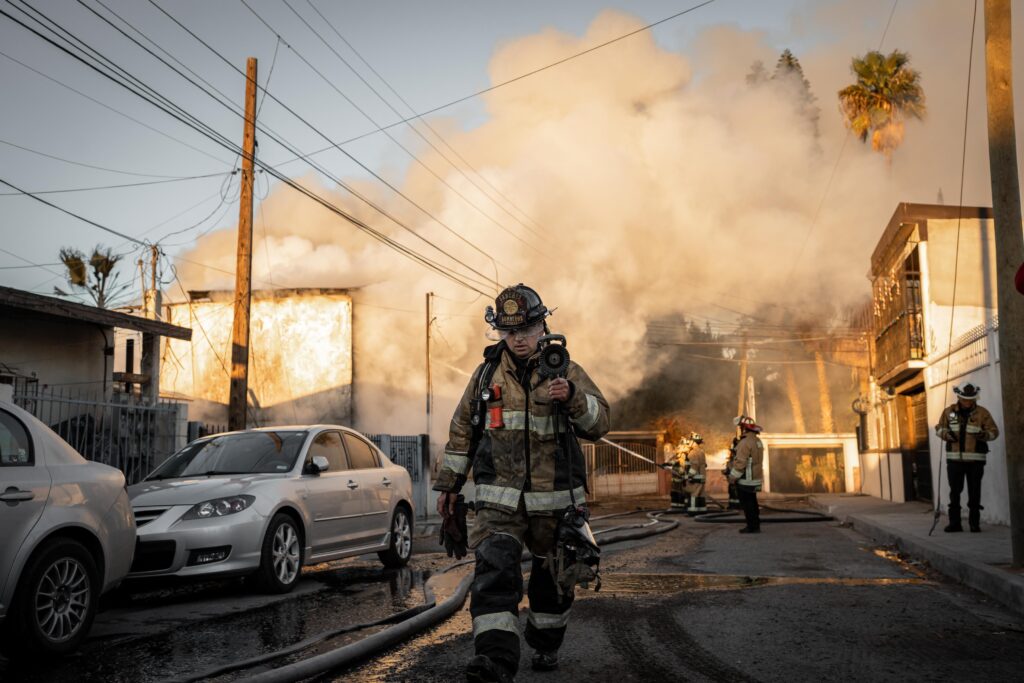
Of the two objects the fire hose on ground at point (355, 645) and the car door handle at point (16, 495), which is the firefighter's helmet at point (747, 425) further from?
the car door handle at point (16, 495)

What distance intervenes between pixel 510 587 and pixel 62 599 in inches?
109

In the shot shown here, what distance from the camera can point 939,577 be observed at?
8.57m

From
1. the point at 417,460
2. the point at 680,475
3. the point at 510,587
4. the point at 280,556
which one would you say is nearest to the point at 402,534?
the point at 280,556

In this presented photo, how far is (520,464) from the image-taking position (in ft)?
14.4

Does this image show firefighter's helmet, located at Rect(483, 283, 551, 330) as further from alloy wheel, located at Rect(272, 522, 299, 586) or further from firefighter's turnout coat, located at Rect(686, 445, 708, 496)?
firefighter's turnout coat, located at Rect(686, 445, 708, 496)

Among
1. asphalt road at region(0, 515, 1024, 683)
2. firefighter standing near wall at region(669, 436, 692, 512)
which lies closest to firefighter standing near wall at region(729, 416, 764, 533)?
asphalt road at region(0, 515, 1024, 683)

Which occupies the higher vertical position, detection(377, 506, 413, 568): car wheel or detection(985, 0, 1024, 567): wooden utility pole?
detection(985, 0, 1024, 567): wooden utility pole

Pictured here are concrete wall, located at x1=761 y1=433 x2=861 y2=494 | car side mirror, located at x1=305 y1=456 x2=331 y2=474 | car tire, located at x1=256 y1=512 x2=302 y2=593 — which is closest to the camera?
car tire, located at x1=256 y1=512 x2=302 y2=593

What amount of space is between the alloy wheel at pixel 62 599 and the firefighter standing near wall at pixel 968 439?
933 centimetres

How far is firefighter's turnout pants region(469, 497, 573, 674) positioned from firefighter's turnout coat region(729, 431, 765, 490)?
939 cm

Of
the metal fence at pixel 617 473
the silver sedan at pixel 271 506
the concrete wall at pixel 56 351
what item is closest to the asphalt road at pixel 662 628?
the silver sedan at pixel 271 506

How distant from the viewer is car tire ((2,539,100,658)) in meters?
4.94

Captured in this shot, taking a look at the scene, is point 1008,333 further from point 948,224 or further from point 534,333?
point 948,224

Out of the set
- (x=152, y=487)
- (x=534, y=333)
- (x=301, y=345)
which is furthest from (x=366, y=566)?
(x=301, y=345)
